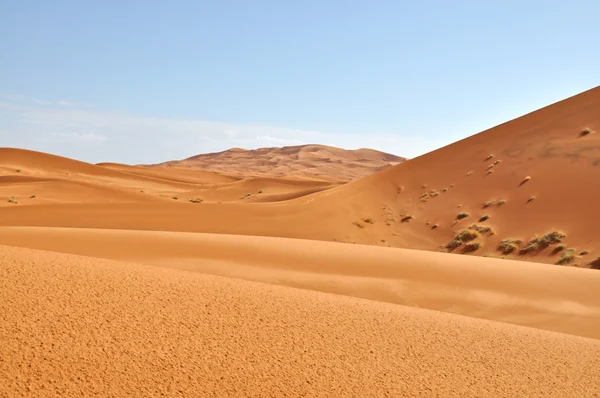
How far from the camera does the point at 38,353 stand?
4094 mm

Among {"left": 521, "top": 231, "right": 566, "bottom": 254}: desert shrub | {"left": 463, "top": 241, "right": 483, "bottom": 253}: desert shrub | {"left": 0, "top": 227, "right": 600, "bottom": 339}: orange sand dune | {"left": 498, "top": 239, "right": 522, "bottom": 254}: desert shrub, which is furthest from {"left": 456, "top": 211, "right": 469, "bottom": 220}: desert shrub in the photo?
{"left": 0, "top": 227, "right": 600, "bottom": 339}: orange sand dune

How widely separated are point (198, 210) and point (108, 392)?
66.7 feet

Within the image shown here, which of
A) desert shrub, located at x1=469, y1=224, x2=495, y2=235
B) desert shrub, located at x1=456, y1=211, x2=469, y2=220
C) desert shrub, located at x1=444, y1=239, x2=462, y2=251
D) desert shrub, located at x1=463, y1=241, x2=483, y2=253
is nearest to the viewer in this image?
desert shrub, located at x1=463, y1=241, x2=483, y2=253

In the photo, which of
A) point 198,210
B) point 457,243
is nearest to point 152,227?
point 198,210

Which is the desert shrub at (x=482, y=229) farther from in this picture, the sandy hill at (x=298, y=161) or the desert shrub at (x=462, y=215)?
the sandy hill at (x=298, y=161)

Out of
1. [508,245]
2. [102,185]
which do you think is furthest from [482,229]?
[102,185]

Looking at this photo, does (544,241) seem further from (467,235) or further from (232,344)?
(232,344)

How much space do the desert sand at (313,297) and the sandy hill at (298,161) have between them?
300 ft

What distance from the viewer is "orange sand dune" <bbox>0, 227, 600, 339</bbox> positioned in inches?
376

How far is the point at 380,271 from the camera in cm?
1141

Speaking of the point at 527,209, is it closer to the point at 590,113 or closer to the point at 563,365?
the point at 590,113

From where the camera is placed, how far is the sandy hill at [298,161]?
125 m

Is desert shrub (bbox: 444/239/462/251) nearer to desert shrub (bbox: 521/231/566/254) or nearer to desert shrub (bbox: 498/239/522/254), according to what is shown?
desert shrub (bbox: 498/239/522/254)

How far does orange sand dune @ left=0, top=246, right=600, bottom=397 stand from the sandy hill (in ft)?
357
